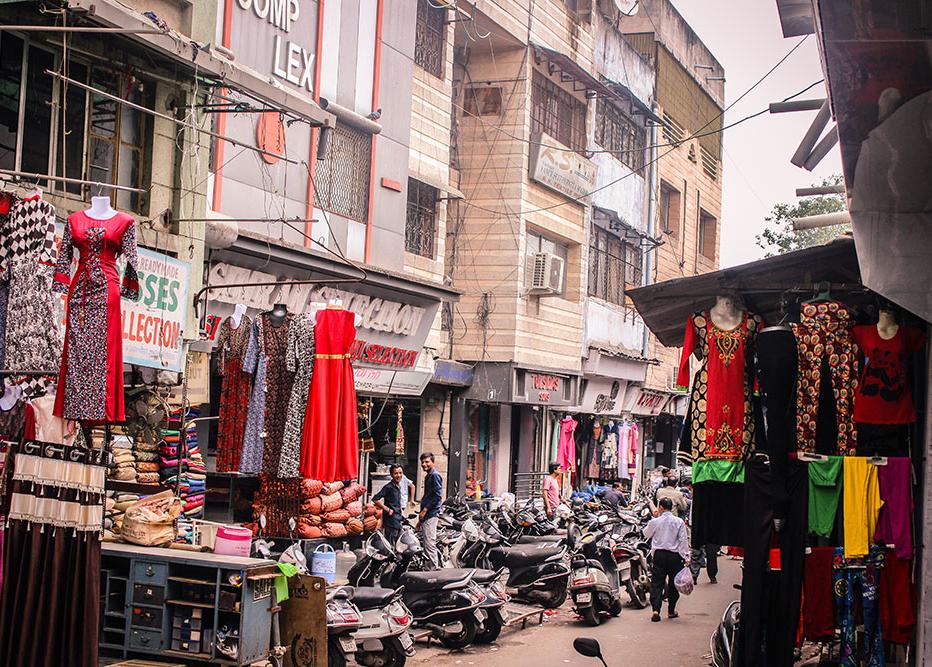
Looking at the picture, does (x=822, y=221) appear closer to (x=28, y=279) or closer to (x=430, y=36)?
(x=28, y=279)

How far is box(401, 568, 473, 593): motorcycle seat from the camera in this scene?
1177 cm

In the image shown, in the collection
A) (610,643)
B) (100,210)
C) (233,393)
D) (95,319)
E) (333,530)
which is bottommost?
(610,643)

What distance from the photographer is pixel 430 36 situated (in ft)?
70.5

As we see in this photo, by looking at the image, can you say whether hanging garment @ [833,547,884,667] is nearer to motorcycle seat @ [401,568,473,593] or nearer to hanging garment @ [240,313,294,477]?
motorcycle seat @ [401,568,473,593]

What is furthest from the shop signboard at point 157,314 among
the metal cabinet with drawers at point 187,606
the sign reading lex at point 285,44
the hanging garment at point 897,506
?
the hanging garment at point 897,506

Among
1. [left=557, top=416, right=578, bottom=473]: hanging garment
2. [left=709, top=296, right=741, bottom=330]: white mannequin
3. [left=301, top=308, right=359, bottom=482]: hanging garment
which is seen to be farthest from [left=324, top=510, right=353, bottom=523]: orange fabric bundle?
[left=557, top=416, right=578, bottom=473]: hanging garment

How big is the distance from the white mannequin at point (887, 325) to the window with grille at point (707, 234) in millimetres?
32292

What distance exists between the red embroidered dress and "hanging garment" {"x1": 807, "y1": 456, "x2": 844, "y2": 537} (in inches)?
24.1

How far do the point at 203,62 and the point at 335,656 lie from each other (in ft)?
18.0

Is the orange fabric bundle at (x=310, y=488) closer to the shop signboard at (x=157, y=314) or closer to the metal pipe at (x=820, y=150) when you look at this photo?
the shop signboard at (x=157, y=314)

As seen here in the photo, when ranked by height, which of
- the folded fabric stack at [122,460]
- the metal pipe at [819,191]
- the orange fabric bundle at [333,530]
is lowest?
the orange fabric bundle at [333,530]

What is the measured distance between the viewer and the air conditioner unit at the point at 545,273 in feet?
78.8

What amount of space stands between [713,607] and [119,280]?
10890 mm

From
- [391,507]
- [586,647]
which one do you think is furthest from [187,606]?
[391,507]
